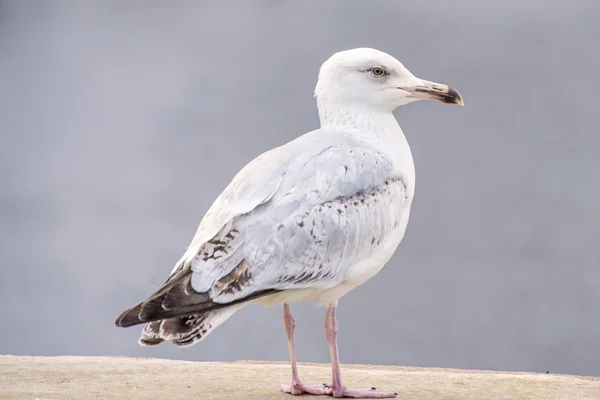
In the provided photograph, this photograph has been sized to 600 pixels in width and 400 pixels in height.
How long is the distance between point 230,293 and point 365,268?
3.32 ft

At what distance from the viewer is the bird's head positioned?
686cm

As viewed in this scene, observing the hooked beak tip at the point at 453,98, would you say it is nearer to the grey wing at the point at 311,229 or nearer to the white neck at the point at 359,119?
the white neck at the point at 359,119

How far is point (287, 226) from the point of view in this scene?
591 centimetres

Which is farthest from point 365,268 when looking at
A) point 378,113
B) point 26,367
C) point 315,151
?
point 26,367

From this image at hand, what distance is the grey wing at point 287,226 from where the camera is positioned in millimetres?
5676

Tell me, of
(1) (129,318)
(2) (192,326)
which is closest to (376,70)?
(2) (192,326)

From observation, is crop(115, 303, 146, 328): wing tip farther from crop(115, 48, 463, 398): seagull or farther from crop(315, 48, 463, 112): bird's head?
crop(315, 48, 463, 112): bird's head

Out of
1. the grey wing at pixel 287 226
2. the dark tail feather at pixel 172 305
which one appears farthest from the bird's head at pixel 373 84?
the dark tail feather at pixel 172 305

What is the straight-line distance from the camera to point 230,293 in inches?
223

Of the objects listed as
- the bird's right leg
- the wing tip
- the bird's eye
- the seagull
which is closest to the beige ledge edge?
the bird's right leg

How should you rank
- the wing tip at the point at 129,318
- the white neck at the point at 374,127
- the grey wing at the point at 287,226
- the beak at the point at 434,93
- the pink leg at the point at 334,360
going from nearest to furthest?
the wing tip at the point at 129,318, the grey wing at the point at 287,226, the pink leg at the point at 334,360, the white neck at the point at 374,127, the beak at the point at 434,93

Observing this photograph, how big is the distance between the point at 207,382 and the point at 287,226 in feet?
7.22

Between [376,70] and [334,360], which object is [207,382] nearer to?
[334,360]

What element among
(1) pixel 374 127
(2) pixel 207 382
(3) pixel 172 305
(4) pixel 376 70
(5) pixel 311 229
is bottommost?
(2) pixel 207 382
